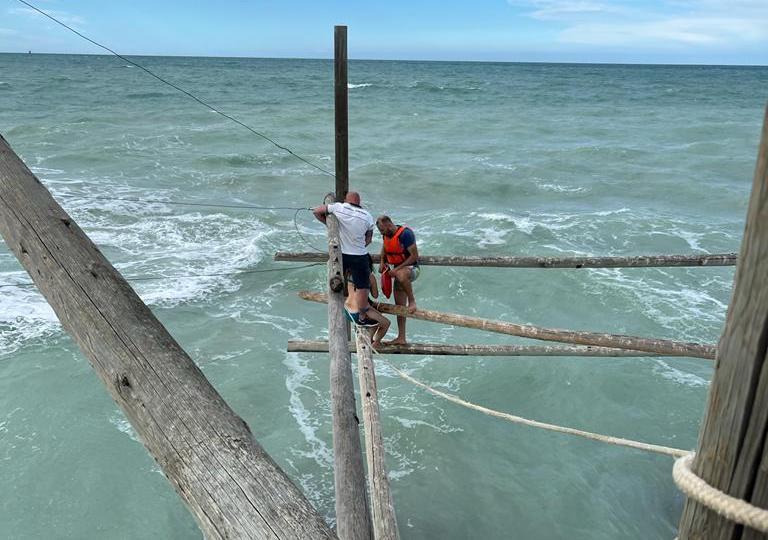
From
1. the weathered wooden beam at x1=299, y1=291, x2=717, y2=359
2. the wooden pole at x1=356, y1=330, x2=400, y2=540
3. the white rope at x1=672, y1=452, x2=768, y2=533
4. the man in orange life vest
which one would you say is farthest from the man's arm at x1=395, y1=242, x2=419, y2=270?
the white rope at x1=672, y1=452, x2=768, y2=533

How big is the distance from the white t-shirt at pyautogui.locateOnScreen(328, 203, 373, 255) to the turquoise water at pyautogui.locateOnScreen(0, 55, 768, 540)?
271 cm

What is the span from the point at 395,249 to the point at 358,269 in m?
0.41

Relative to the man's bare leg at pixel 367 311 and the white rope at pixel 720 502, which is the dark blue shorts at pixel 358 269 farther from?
the white rope at pixel 720 502

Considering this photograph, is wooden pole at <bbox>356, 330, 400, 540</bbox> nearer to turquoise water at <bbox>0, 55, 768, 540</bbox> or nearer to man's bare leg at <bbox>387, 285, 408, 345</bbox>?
man's bare leg at <bbox>387, 285, 408, 345</bbox>

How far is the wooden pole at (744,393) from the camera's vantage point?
89 centimetres

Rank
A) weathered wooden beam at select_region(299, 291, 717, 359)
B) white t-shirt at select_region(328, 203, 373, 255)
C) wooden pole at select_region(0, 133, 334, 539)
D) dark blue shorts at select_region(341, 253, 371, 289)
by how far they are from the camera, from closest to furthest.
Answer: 1. wooden pole at select_region(0, 133, 334, 539)
2. weathered wooden beam at select_region(299, 291, 717, 359)
3. white t-shirt at select_region(328, 203, 373, 255)
4. dark blue shorts at select_region(341, 253, 371, 289)

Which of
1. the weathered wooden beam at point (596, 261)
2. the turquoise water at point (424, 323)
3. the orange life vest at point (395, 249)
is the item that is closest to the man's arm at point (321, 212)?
the orange life vest at point (395, 249)

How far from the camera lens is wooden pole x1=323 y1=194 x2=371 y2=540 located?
2279 mm

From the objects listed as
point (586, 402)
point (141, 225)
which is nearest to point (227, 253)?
point (141, 225)

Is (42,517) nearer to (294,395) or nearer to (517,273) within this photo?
(294,395)

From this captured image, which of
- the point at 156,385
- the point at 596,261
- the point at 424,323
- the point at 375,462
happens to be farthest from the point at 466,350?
the point at 156,385

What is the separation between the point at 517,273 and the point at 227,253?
20.7 ft

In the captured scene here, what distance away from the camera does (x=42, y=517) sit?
6.55 metres

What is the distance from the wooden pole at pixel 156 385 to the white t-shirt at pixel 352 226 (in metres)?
4.14
